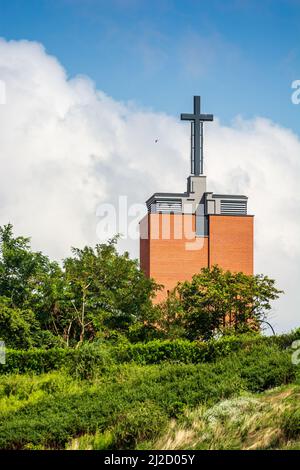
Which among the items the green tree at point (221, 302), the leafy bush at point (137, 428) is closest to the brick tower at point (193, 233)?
the green tree at point (221, 302)

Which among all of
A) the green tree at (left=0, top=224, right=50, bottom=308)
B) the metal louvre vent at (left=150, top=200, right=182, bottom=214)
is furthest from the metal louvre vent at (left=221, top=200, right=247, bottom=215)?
the green tree at (left=0, top=224, right=50, bottom=308)

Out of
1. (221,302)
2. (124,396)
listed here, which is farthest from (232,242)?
(124,396)

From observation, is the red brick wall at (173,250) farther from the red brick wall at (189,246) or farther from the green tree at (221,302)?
the green tree at (221,302)

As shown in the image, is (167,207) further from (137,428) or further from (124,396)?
(137,428)

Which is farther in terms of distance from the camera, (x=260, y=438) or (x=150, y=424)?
(x=150, y=424)

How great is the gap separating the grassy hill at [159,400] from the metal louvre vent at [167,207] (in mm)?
25023

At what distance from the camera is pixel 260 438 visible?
20.6 m

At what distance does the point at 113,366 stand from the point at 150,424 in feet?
35.3

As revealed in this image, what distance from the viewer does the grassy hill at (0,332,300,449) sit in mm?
21781

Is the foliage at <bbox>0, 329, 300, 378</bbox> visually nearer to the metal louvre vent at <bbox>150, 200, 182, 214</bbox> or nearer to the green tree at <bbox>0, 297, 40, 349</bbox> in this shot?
the green tree at <bbox>0, 297, 40, 349</bbox>

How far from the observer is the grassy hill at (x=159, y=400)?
21781 millimetres

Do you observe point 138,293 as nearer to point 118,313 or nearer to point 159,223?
point 118,313

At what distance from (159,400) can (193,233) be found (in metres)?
35.9
